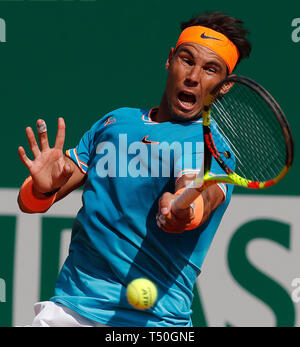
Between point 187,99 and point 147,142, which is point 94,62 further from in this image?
point 147,142

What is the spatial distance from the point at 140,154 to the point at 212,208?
0.43 metres

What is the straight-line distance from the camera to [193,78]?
11.2 feet

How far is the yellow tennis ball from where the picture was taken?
3.06 m

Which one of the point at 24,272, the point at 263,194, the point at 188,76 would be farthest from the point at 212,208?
the point at 24,272

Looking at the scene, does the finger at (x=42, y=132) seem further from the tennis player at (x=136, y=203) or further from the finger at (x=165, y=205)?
the finger at (x=165, y=205)

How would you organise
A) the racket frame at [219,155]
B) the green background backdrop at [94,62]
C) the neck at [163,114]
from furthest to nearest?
the green background backdrop at [94,62]
the neck at [163,114]
the racket frame at [219,155]

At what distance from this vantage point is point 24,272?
4.86 m

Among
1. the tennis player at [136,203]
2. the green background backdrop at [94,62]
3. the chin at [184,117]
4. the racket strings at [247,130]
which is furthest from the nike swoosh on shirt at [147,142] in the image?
the green background backdrop at [94,62]

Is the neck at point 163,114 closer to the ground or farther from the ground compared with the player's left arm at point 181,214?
farther from the ground

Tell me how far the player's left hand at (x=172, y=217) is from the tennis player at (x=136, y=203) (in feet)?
0.66

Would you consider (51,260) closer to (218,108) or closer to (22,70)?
(22,70)

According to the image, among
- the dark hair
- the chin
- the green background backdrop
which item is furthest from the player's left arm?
the green background backdrop

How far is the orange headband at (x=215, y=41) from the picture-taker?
11.4 ft

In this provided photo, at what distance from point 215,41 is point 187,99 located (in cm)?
29
